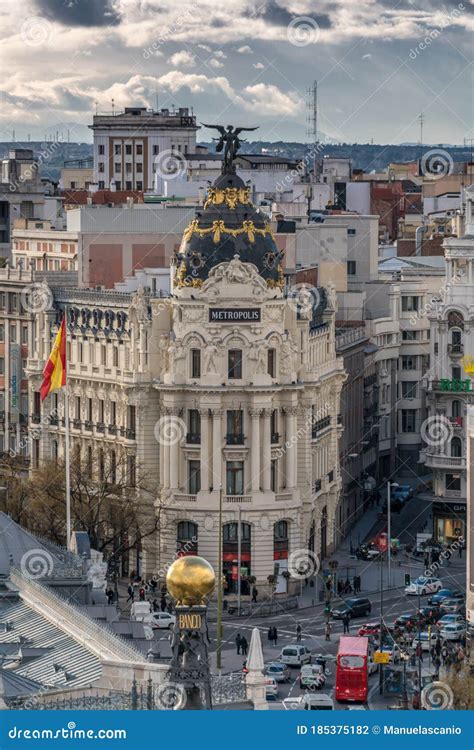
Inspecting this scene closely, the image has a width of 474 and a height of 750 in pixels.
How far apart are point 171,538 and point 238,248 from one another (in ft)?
39.6

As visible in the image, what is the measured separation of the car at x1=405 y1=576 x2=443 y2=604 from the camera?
125m

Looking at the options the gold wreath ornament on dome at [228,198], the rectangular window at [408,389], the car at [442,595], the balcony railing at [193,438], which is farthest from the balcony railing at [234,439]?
the rectangular window at [408,389]

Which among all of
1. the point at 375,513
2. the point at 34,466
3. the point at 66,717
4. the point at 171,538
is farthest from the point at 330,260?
the point at 66,717

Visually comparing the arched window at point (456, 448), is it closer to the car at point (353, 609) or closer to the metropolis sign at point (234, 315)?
the metropolis sign at point (234, 315)

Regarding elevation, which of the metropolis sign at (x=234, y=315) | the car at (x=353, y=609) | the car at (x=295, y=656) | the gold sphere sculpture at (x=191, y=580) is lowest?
the car at (x=295, y=656)

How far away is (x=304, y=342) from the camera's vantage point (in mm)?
131500

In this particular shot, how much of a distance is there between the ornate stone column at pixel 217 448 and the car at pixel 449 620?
14.2 m

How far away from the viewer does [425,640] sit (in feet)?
366

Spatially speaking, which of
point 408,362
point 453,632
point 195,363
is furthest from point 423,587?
point 408,362

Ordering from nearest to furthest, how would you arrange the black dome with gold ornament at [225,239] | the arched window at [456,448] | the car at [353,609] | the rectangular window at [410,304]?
the car at [353,609]
the black dome with gold ornament at [225,239]
the arched window at [456,448]
the rectangular window at [410,304]

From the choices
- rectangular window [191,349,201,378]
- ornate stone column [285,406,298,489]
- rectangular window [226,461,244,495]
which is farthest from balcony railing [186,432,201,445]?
ornate stone column [285,406,298,489]

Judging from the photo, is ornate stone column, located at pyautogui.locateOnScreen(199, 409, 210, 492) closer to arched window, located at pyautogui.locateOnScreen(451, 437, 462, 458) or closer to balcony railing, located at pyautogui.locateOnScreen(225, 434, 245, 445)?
balcony railing, located at pyautogui.locateOnScreen(225, 434, 245, 445)

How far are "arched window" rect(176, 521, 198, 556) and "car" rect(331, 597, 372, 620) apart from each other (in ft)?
27.7

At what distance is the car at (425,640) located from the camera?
110113mm
